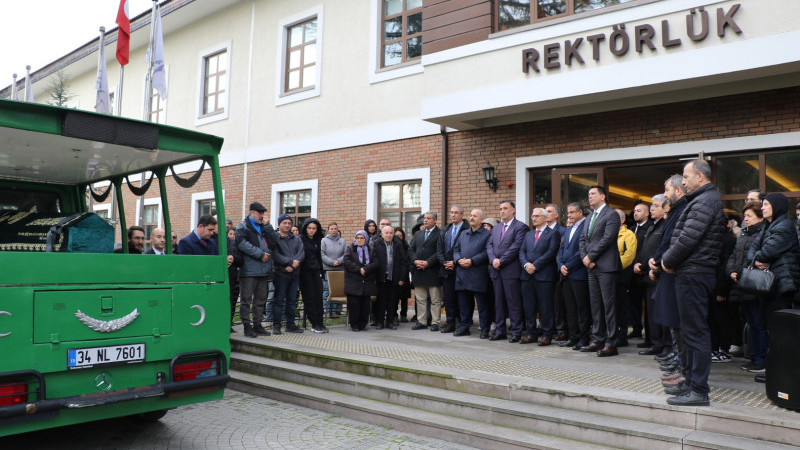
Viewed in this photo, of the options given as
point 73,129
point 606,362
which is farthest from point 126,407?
point 606,362

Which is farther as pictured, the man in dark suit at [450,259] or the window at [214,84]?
the window at [214,84]

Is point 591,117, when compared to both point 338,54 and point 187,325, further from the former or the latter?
point 187,325

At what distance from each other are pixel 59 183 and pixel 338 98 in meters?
7.79

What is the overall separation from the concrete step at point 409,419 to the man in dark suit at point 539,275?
2745mm

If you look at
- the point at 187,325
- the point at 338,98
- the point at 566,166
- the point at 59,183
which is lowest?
the point at 187,325

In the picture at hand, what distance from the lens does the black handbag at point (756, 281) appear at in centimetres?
563

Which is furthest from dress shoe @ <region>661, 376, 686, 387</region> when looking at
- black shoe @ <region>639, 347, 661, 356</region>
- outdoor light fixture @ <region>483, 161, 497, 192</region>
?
outdoor light fixture @ <region>483, 161, 497, 192</region>

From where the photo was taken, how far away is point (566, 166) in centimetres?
998

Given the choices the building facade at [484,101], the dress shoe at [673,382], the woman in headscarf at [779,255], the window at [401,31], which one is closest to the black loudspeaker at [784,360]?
the dress shoe at [673,382]

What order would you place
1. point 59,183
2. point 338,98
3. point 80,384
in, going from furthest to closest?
point 338,98
point 59,183
point 80,384

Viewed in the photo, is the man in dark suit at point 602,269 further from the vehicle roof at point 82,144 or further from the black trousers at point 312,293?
the vehicle roof at point 82,144

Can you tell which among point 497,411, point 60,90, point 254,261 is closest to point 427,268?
point 254,261

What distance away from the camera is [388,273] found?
31.7 feet

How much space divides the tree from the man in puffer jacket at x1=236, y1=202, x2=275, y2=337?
1679cm
